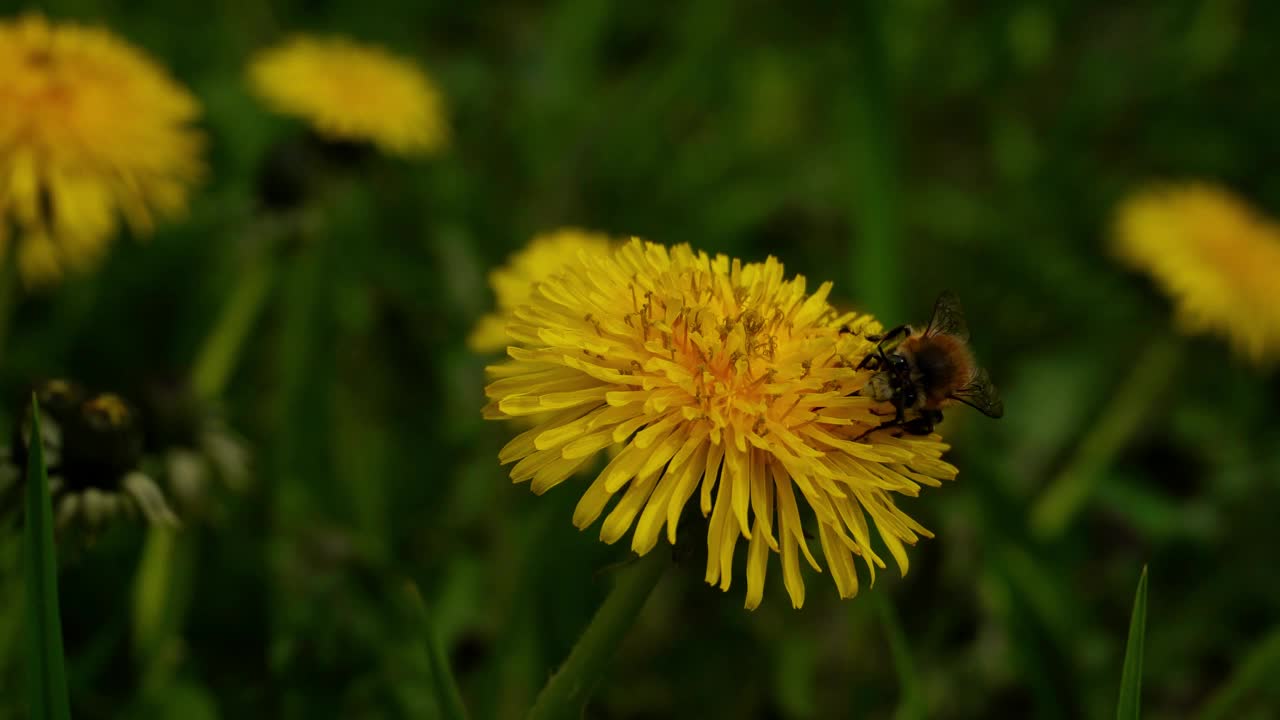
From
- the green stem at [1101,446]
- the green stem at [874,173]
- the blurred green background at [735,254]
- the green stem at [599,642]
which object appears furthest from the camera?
the green stem at [1101,446]

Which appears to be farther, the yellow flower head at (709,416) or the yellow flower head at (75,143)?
the yellow flower head at (75,143)

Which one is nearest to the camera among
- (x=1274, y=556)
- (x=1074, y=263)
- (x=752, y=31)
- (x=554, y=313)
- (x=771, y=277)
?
(x=554, y=313)

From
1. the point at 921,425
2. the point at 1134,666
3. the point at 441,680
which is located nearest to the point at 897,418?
the point at 921,425

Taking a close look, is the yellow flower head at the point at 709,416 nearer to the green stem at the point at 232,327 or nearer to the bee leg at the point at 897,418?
the bee leg at the point at 897,418

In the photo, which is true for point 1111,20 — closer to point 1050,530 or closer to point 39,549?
point 1050,530

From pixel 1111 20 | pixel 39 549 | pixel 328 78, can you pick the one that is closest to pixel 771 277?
pixel 39 549

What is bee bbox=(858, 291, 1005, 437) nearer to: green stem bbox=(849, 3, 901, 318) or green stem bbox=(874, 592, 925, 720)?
green stem bbox=(874, 592, 925, 720)

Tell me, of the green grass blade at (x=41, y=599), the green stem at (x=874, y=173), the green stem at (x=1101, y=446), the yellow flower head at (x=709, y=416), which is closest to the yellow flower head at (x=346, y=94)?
the green stem at (x=874, y=173)

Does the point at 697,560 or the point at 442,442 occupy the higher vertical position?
the point at 442,442
